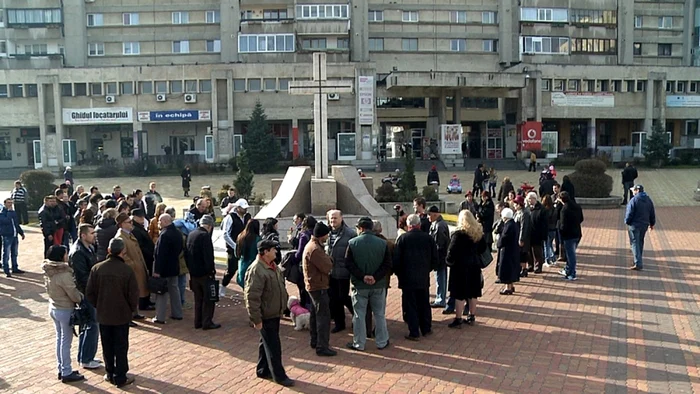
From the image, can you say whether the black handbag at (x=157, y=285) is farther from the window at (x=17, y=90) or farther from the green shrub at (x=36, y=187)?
the window at (x=17, y=90)

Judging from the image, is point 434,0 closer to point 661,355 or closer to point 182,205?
point 182,205

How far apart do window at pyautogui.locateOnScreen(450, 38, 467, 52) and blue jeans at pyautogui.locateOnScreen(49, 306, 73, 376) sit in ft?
171

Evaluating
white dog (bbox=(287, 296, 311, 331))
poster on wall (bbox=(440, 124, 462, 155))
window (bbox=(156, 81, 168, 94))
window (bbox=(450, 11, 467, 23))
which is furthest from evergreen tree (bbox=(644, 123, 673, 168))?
white dog (bbox=(287, 296, 311, 331))

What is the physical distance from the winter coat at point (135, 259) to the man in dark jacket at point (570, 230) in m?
7.73

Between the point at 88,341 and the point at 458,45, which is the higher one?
the point at 458,45

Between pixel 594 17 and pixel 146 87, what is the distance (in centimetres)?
3957

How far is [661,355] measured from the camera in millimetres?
7957

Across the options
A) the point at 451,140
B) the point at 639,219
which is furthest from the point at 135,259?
the point at 451,140

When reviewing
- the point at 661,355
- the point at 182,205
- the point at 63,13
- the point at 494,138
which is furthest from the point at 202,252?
the point at 63,13

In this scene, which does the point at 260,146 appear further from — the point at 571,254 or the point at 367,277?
the point at 367,277

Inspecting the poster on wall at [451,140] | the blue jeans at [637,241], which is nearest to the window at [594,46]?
the poster on wall at [451,140]

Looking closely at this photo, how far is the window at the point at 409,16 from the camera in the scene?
55250 millimetres

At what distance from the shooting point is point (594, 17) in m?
58.4

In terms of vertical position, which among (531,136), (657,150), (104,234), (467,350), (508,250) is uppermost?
(531,136)
